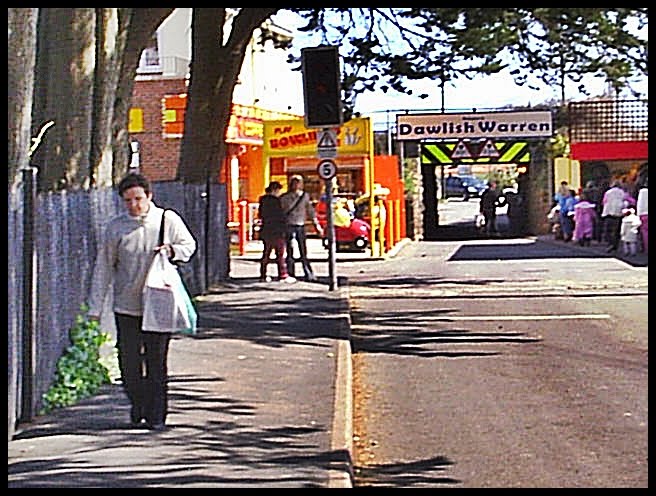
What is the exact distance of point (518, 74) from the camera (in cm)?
2252

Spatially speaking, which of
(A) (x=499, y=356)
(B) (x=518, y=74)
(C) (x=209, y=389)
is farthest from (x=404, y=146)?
(C) (x=209, y=389)

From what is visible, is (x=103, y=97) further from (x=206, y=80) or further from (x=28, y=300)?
(x=206, y=80)

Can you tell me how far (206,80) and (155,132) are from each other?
16717 mm

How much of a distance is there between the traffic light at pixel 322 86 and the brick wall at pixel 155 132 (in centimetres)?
1723

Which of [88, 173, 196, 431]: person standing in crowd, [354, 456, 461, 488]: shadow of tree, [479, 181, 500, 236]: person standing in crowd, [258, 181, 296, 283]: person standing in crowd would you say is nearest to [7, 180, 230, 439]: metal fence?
[88, 173, 196, 431]: person standing in crowd

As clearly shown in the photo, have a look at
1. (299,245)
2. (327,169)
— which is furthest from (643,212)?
(327,169)

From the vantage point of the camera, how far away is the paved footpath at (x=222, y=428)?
8.24 meters

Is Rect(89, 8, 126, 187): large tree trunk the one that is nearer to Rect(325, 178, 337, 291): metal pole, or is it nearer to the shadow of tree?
the shadow of tree

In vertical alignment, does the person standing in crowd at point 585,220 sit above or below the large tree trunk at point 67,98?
below

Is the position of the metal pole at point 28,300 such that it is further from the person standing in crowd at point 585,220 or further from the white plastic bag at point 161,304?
the person standing in crowd at point 585,220

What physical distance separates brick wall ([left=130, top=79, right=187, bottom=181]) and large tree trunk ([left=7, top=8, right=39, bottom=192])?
27887mm

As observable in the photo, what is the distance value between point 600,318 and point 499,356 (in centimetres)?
378

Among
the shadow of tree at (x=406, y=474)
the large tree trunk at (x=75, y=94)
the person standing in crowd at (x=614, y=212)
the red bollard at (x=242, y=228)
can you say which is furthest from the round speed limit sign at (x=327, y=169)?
the shadow of tree at (x=406, y=474)

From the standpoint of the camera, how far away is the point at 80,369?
11.2 metres
